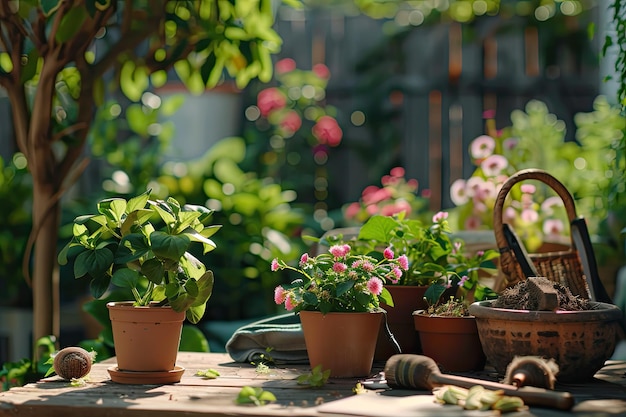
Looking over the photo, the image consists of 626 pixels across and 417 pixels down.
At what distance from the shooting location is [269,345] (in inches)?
92.4

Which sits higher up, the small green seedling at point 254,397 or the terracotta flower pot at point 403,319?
the terracotta flower pot at point 403,319

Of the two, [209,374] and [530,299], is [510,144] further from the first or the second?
[209,374]

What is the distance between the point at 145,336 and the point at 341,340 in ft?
1.38

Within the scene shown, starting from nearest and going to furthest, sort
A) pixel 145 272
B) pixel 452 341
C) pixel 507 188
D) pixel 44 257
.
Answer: pixel 145 272, pixel 452 341, pixel 507 188, pixel 44 257

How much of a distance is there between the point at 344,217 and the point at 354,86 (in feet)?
4.33

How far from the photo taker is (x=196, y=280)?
193cm

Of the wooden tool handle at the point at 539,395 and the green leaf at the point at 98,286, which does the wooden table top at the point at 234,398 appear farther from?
the green leaf at the point at 98,286

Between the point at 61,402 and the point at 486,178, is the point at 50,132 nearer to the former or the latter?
the point at 61,402

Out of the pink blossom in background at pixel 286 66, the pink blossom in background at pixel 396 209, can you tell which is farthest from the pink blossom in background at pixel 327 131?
the pink blossom in background at pixel 396 209

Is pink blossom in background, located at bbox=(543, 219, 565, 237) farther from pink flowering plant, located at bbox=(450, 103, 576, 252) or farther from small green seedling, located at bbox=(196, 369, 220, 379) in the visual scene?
small green seedling, located at bbox=(196, 369, 220, 379)

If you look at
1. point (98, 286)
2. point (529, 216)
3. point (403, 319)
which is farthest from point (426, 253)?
point (529, 216)

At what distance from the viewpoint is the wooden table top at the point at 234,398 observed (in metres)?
1.63

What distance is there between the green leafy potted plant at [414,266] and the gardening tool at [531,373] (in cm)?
48

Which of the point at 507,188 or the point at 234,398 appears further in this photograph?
the point at 507,188
